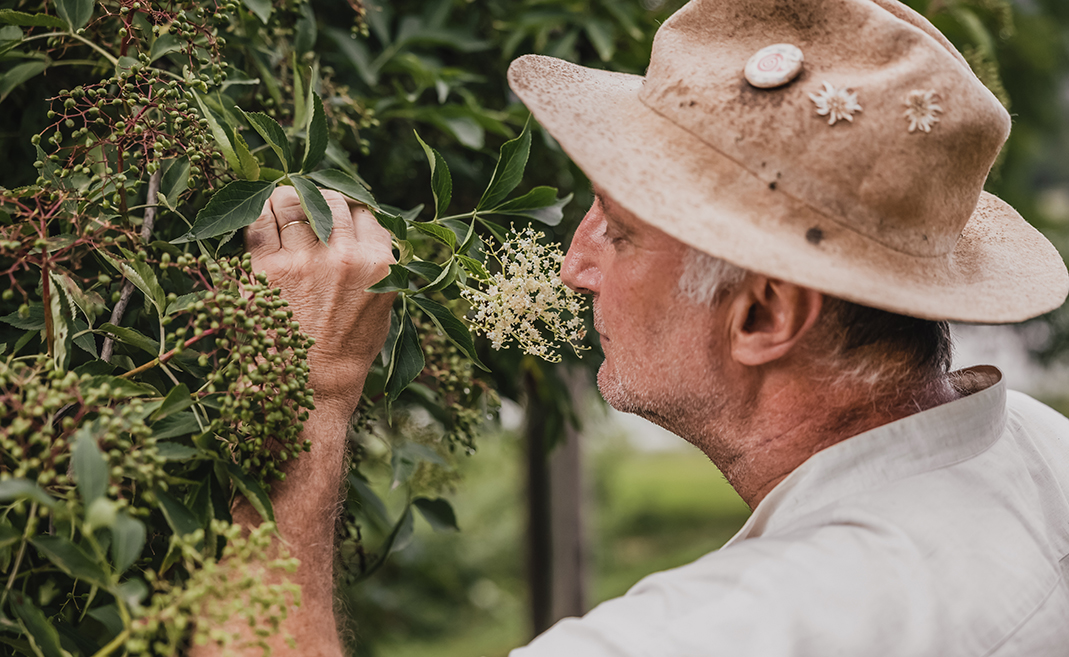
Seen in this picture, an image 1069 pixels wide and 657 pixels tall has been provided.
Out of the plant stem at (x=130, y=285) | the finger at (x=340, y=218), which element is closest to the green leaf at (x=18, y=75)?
the plant stem at (x=130, y=285)

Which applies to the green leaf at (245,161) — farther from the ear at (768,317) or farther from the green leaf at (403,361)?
the ear at (768,317)

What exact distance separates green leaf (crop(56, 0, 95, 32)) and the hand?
15.4 inches

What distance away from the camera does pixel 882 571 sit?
44.4 inches

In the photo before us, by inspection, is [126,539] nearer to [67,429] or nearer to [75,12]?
[67,429]

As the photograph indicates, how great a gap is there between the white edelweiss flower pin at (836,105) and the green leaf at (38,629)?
1.25 m

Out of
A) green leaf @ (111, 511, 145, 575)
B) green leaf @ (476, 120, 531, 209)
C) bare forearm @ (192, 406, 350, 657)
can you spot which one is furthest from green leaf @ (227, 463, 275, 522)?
green leaf @ (476, 120, 531, 209)

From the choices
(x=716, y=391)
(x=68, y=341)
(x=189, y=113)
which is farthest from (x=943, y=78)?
(x=68, y=341)

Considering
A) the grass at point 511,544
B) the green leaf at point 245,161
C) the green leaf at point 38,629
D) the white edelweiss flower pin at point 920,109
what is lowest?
the grass at point 511,544

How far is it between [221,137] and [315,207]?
17 cm

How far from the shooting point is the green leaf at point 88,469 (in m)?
0.84

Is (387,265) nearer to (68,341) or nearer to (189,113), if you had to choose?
(189,113)

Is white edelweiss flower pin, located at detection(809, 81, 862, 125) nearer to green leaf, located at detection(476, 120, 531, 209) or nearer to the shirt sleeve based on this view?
green leaf, located at detection(476, 120, 531, 209)

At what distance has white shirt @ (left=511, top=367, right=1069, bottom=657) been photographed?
109 centimetres

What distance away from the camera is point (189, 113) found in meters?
1.23
